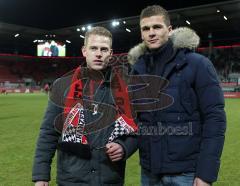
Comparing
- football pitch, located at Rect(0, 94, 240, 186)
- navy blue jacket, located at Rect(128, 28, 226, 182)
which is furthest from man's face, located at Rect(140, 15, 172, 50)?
football pitch, located at Rect(0, 94, 240, 186)

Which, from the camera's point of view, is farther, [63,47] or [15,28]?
[63,47]

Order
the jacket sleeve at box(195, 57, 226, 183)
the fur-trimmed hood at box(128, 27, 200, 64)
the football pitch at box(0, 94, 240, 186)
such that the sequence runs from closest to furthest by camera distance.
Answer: the jacket sleeve at box(195, 57, 226, 183)
the fur-trimmed hood at box(128, 27, 200, 64)
the football pitch at box(0, 94, 240, 186)

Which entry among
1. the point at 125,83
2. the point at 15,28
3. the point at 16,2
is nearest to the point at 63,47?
the point at 15,28

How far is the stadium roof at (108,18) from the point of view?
38.6 m

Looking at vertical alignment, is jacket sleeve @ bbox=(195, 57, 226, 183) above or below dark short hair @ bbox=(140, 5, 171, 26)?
below

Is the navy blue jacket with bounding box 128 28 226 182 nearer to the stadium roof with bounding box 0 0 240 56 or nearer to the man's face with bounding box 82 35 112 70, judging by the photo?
the man's face with bounding box 82 35 112 70

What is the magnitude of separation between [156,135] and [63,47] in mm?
59417

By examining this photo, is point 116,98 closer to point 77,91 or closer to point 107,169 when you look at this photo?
point 77,91

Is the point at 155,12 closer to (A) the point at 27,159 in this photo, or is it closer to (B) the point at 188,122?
(B) the point at 188,122

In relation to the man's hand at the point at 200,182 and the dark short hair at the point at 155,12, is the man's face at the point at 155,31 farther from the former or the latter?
the man's hand at the point at 200,182

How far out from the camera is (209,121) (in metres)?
2.70

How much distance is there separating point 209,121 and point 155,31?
2.46ft

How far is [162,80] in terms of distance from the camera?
2.84m

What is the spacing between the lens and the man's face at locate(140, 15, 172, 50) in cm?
293
